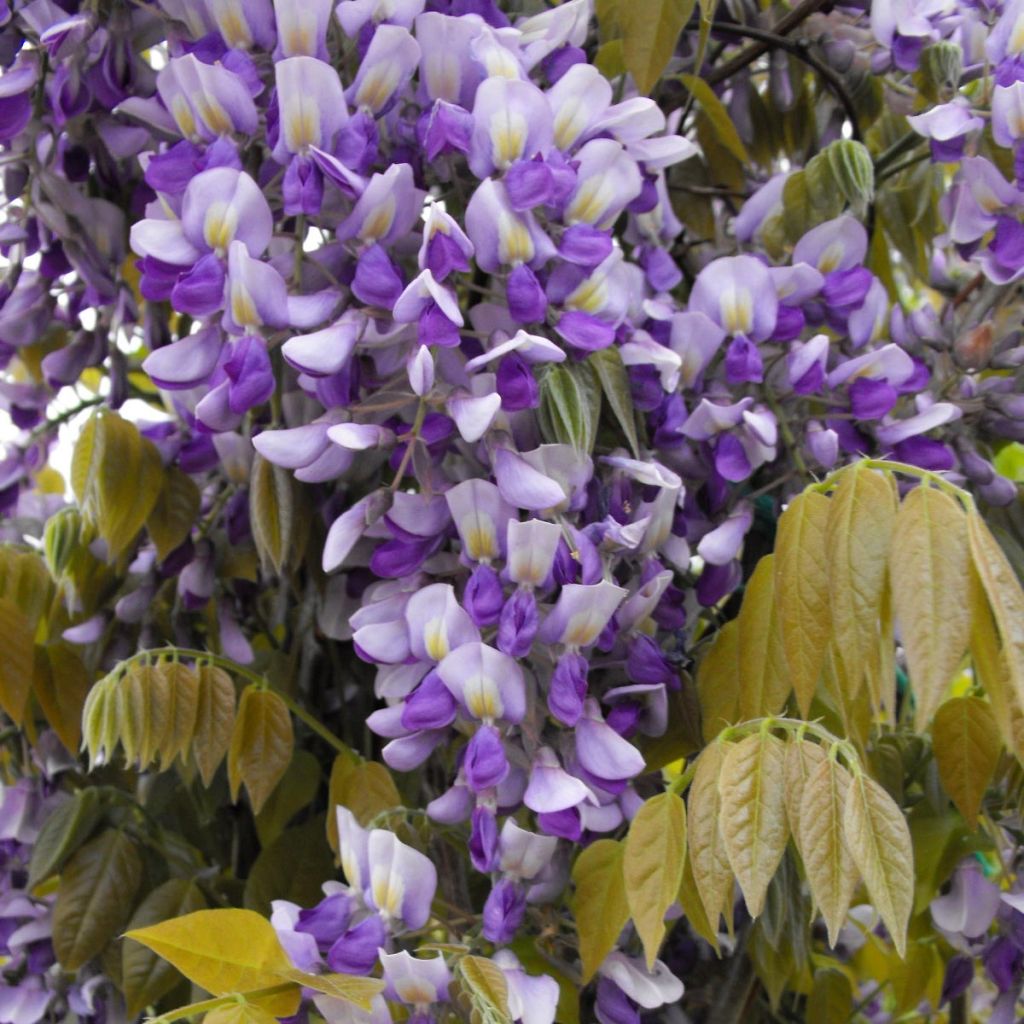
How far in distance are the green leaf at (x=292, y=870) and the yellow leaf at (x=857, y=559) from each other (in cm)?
51

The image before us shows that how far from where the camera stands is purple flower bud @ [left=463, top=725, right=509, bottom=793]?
66cm

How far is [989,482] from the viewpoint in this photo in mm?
847

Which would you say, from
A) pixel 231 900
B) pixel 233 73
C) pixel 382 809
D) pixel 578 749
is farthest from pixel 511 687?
pixel 231 900

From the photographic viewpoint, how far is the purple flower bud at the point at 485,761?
2.18 feet

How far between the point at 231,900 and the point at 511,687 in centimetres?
52

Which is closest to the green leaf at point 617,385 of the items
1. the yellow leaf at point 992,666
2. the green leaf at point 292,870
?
the yellow leaf at point 992,666

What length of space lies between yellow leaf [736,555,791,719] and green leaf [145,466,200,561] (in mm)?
439

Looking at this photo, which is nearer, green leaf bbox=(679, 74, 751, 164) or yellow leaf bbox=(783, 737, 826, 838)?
yellow leaf bbox=(783, 737, 826, 838)

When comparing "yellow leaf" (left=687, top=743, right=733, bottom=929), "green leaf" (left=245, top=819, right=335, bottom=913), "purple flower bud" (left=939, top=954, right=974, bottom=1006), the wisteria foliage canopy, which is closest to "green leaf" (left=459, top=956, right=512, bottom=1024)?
the wisteria foliage canopy

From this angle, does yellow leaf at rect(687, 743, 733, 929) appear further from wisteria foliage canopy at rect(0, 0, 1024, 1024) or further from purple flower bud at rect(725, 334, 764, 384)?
purple flower bud at rect(725, 334, 764, 384)

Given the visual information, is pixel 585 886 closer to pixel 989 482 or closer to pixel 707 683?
pixel 707 683

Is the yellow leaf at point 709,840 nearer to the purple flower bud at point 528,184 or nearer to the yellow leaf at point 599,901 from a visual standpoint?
the yellow leaf at point 599,901

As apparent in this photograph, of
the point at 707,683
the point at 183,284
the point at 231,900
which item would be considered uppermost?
the point at 183,284

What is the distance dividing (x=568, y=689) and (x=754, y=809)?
119 millimetres
